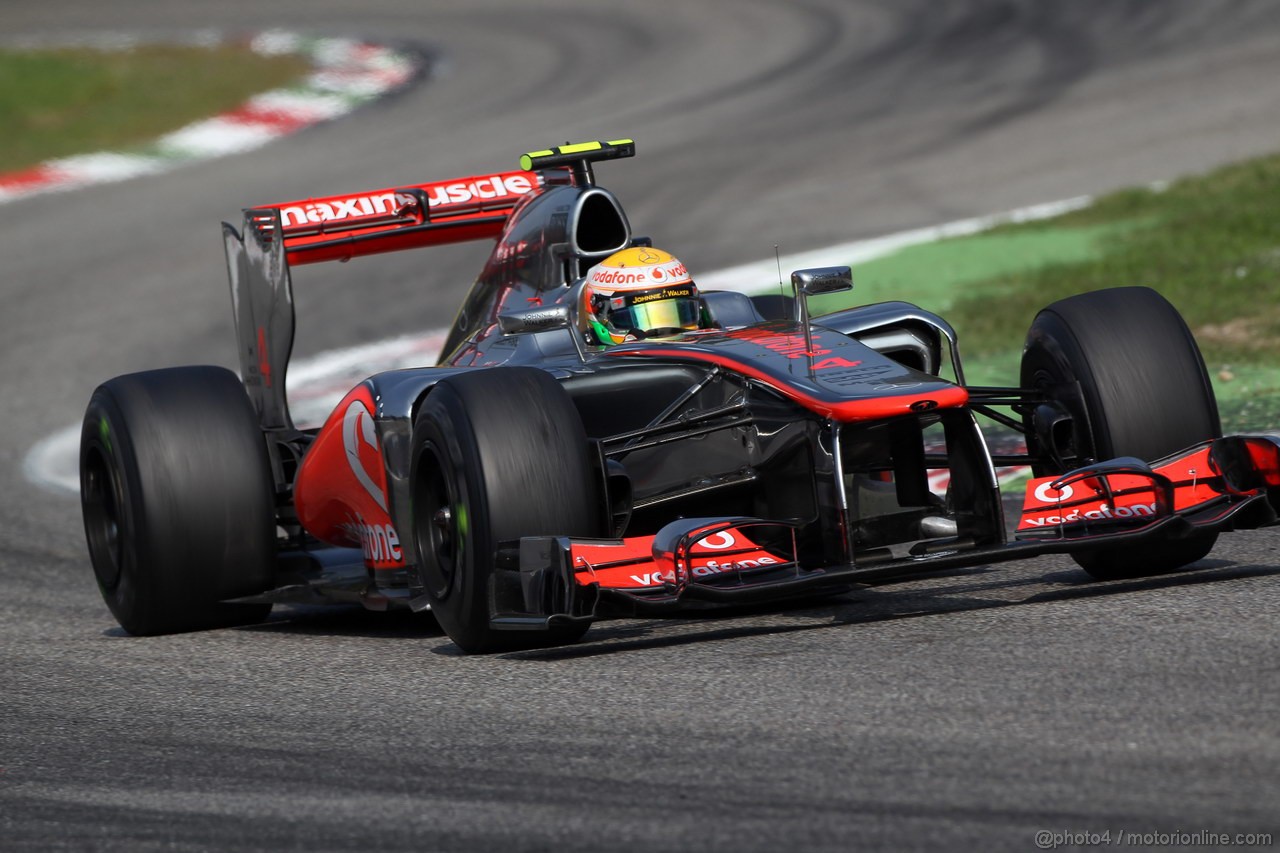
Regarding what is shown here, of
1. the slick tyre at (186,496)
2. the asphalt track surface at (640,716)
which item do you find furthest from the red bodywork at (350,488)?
the asphalt track surface at (640,716)

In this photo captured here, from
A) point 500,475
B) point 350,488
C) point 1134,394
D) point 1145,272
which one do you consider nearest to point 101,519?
point 350,488

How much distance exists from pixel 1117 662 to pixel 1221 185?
11.2m

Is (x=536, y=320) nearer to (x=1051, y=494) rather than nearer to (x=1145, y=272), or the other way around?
(x=1051, y=494)

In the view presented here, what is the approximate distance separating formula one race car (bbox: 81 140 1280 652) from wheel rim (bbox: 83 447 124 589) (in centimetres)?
2

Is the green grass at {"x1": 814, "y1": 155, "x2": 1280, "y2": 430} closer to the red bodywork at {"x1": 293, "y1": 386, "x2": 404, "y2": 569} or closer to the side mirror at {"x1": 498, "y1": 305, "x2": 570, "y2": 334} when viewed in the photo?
the side mirror at {"x1": 498, "y1": 305, "x2": 570, "y2": 334}

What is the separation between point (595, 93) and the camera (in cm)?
2364

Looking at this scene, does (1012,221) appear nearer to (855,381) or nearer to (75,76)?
(855,381)

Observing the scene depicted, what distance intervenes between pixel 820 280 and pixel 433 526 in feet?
5.24

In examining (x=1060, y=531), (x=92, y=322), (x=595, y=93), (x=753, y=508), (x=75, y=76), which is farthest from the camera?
(x=75, y=76)

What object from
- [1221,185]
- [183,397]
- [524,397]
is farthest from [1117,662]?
[1221,185]

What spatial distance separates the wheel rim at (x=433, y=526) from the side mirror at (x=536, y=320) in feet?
2.92

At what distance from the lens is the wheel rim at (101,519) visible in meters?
7.80

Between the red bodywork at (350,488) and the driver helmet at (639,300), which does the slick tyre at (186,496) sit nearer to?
the red bodywork at (350,488)

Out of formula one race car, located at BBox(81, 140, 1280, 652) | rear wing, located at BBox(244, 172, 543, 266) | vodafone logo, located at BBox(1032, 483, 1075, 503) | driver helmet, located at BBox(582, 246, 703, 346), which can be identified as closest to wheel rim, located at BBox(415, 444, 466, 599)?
formula one race car, located at BBox(81, 140, 1280, 652)
